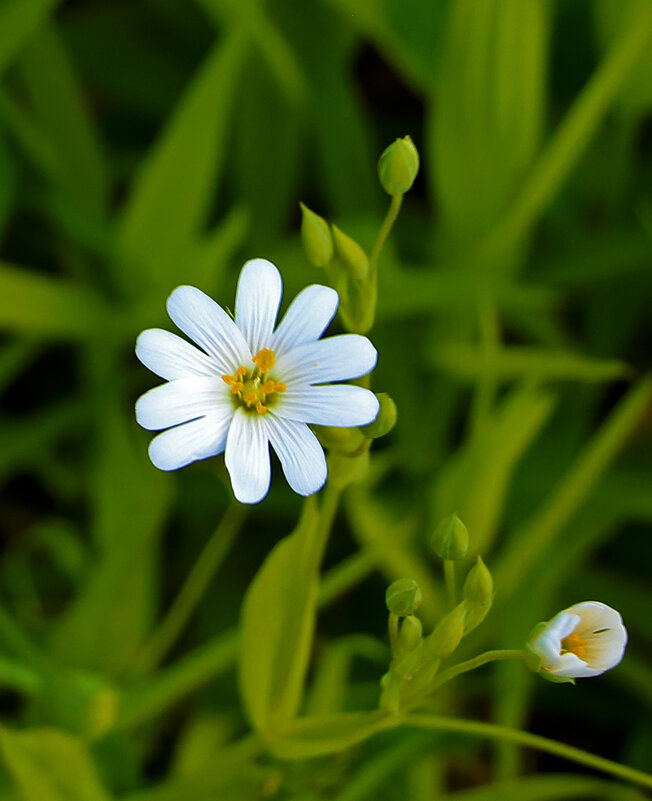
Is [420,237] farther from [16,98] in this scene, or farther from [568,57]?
[16,98]

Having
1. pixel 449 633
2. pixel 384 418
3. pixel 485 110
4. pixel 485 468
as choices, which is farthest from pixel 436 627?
pixel 485 110

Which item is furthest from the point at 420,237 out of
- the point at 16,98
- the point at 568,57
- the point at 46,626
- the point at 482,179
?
the point at 46,626

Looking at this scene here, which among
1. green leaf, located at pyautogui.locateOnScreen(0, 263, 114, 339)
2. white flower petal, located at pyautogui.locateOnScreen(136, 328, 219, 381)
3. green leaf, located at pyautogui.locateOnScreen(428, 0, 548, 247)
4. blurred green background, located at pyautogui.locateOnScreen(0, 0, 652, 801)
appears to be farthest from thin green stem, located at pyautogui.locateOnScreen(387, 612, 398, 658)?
green leaf, located at pyautogui.locateOnScreen(428, 0, 548, 247)

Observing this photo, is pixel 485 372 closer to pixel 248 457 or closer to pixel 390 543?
pixel 390 543

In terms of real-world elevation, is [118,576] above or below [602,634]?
above

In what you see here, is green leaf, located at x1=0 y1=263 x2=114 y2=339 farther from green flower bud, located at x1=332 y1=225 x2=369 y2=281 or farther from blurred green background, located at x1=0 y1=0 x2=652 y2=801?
green flower bud, located at x1=332 y1=225 x2=369 y2=281
